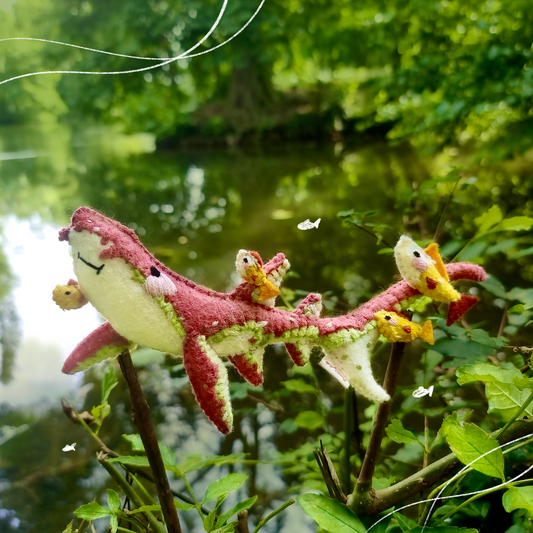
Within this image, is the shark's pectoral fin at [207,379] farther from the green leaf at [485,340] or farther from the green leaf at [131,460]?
the green leaf at [485,340]

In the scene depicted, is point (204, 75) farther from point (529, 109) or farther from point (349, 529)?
point (349, 529)

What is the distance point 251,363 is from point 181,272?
2.85 feet

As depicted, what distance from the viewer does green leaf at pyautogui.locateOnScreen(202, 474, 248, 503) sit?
0.33m

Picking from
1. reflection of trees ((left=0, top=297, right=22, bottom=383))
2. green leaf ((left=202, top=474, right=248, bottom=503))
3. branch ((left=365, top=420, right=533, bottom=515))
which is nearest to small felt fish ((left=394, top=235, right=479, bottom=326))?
branch ((left=365, top=420, right=533, bottom=515))

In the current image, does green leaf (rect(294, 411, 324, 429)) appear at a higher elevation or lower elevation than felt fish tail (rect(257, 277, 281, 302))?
lower

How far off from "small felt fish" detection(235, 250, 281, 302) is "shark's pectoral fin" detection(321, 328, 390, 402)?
0.07m

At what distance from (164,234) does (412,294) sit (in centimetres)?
124

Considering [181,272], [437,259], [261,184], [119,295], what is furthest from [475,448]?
[261,184]

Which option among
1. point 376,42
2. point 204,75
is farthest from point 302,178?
point 204,75

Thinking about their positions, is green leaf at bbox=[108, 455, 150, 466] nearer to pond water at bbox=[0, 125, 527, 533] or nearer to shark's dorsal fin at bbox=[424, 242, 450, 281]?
pond water at bbox=[0, 125, 527, 533]

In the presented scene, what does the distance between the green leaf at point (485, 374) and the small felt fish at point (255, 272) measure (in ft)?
0.49

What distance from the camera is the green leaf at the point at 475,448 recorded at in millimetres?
258

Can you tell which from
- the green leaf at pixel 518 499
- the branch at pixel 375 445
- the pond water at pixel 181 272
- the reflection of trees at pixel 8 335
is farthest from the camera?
the reflection of trees at pixel 8 335

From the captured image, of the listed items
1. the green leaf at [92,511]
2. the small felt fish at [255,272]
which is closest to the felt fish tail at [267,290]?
the small felt fish at [255,272]
